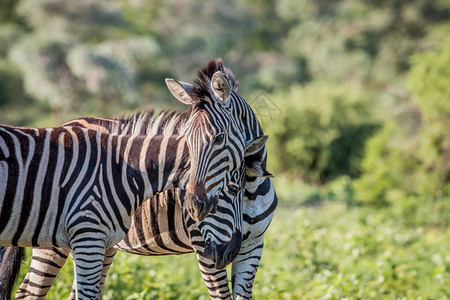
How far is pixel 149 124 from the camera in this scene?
495 centimetres

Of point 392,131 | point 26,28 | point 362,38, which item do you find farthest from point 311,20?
point 392,131

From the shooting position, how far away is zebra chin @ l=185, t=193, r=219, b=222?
4.23 metres

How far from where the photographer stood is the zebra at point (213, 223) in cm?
483

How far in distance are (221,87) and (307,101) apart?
21311 mm

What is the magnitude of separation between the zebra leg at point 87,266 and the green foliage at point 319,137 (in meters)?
19.8

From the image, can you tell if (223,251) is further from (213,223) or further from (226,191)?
(226,191)

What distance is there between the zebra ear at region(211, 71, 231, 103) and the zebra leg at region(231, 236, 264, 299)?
1127 mm

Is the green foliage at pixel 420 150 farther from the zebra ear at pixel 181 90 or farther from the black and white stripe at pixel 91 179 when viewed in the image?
the black and white stripe at pixel 91 179

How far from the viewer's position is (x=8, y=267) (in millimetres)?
5535

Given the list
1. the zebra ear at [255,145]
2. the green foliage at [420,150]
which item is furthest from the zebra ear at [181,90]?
the green foliage at [420,150]

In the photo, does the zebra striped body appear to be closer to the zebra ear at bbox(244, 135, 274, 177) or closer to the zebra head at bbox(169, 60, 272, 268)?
the zebra head at bbox(169, 60, 272, 268)

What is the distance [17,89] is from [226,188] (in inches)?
1176

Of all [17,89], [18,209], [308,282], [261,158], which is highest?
[17,89]

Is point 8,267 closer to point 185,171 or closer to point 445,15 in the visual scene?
point 185,171
